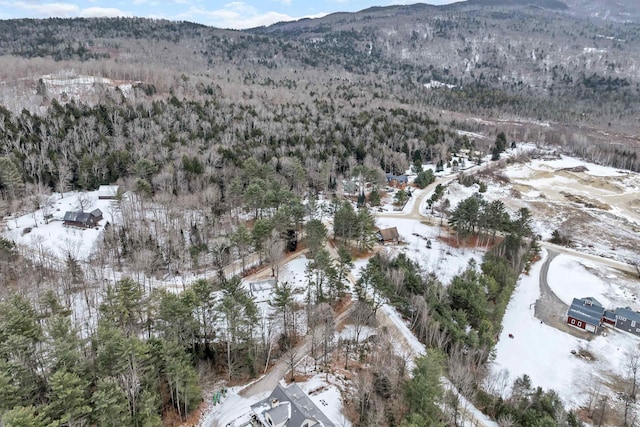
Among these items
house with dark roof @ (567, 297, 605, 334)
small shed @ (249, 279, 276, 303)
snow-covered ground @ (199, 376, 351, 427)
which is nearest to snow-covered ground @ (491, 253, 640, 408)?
house with dark roof @ (567, 297, 605, 334)

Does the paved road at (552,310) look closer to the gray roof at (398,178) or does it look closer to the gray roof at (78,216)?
the gray roof at (398,178)

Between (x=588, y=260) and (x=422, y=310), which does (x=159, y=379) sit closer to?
(x=422, y=310)

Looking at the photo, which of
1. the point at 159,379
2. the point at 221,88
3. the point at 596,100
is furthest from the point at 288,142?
the point at 596,100

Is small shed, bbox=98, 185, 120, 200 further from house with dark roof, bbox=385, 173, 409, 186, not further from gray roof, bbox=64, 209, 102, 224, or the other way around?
house with dark roof, bbox=385, 173, 409, 186

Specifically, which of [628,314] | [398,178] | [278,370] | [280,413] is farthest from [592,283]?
[280,413]

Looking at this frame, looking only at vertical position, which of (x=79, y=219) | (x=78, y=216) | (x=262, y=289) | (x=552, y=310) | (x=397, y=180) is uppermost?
(x=78, y=216)

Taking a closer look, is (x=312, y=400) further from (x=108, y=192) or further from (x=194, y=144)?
(x=194, y=144)

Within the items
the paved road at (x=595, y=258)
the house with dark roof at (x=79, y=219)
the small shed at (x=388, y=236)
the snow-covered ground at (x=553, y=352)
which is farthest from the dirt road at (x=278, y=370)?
the paved road at (x=595, y=258)
